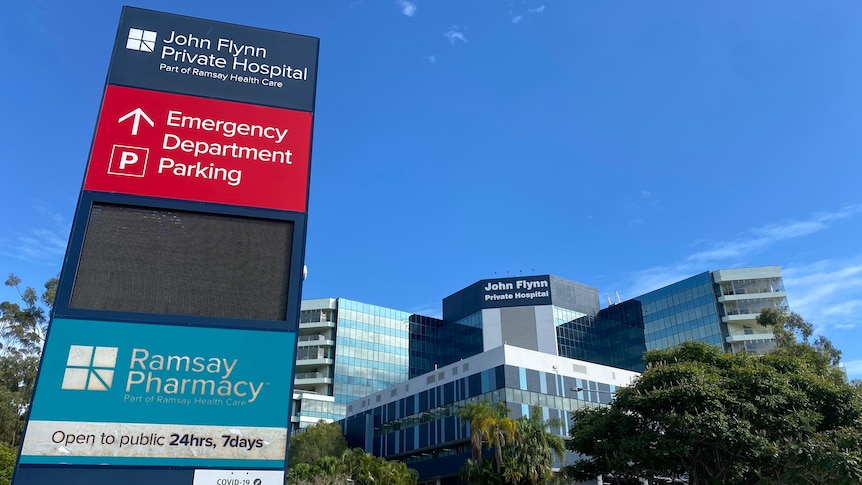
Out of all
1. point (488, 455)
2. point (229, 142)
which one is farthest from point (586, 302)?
point (229, 142)

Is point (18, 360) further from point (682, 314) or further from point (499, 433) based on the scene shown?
point (682, 314)

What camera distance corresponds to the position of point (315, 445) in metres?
61.4

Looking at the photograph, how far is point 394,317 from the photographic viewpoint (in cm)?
9794

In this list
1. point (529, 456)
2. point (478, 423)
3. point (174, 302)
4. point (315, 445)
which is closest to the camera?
point (174, 302)

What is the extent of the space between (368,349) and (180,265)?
82508 mm

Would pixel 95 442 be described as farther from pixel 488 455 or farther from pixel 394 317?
pixel 394 317

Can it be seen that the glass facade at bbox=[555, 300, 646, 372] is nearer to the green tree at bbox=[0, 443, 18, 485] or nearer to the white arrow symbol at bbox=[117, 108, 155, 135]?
the green tree at bbox=[0, 443, 18, 485]

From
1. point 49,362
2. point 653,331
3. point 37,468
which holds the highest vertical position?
point 653,331

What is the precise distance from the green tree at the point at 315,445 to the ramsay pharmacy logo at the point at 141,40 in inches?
1962

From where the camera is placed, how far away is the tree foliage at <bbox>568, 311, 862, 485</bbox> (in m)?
29.8

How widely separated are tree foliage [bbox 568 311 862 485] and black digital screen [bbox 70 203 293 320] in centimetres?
2460

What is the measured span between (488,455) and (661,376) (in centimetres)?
1741

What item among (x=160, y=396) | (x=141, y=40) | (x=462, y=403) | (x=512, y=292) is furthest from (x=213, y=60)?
(x=512, y=292)

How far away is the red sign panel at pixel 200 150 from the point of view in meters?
13.7
